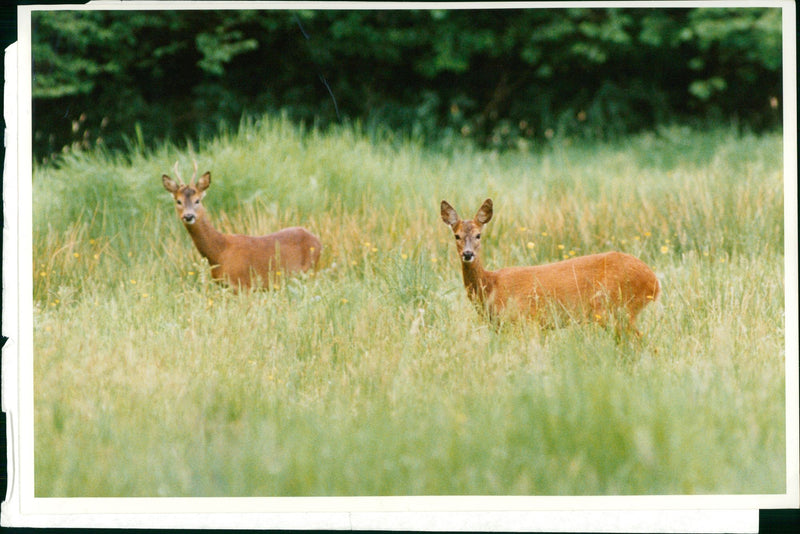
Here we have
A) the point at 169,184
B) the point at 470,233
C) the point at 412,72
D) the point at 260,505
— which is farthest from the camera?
the point at 412,72

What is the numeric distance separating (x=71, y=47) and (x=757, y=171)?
4.57m

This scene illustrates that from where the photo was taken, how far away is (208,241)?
6094 mm

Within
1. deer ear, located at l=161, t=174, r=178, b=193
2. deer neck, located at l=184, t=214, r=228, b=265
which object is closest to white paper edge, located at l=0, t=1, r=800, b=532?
deer ear, located at l=161, t=174, r=178, b=193

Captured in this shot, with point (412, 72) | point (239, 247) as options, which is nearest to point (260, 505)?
point (239, 247)

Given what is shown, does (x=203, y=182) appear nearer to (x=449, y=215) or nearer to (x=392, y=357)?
(x=449, y=215)

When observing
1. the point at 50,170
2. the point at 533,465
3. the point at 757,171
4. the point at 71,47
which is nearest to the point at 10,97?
the point at 71,47

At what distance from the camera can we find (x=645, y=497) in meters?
4.34

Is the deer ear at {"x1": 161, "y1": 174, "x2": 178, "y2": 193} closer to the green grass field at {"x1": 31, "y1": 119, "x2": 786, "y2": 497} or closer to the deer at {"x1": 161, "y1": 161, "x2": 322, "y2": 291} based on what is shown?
the deer at {"x1": 161, "y1": 161, "x2": 322, "y2": 291}

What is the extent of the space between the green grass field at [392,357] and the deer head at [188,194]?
294 mm

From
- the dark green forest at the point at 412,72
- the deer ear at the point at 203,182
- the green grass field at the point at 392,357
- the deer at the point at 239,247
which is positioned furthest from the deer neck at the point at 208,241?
the dark green forest at the point at 412,72

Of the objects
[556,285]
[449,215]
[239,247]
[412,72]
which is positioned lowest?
[556,285]

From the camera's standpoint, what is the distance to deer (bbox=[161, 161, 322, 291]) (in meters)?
5.86

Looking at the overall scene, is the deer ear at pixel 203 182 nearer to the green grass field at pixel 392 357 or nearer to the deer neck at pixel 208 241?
the deer neck at pixel 208 241

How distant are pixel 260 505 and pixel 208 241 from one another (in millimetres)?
2257
